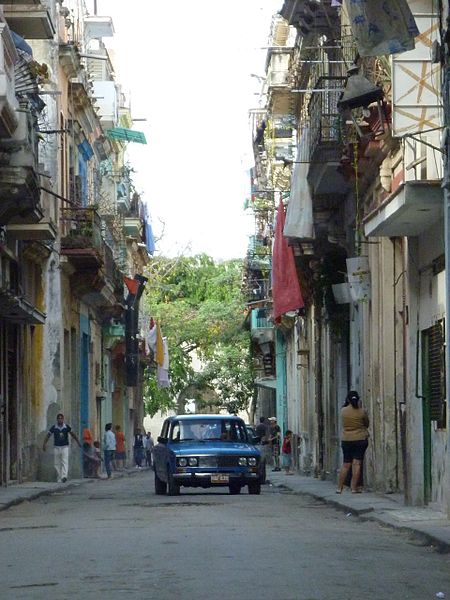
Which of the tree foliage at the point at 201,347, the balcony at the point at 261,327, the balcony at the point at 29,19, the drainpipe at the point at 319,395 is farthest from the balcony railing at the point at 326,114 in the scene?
the tree foliage at the point at 201,347

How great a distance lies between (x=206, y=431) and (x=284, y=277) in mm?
9258

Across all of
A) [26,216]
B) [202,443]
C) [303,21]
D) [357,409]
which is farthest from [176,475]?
[303,21]

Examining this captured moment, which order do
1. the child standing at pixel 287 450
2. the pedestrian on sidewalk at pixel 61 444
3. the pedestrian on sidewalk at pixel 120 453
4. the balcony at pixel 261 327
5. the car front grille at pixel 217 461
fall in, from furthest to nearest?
the balcony at pixel 261 327 < the pedestrian on sidewalk at pixel 120 453 < the child standing at pixel 287 450 < the pedestrian on sidewalk at pixel 61 444 < the car front grille at pixel 217 461

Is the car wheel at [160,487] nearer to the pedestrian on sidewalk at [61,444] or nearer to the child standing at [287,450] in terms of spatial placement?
the pedestrian on sidewalk at [61,444]

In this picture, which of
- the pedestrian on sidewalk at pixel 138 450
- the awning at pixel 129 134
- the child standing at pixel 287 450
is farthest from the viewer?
the pedestrian on sidewalk at pixel 138 450

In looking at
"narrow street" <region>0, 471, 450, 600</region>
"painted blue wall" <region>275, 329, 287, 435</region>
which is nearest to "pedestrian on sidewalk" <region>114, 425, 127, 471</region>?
"painted blue wall" <region>275, 329, 287, 435</region>

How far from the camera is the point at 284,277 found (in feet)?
121

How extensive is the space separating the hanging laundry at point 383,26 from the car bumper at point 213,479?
35.5 ft

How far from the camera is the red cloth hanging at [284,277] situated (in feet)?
119

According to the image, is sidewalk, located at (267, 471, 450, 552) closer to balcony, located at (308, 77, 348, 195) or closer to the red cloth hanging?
balcony, located at (308, 77, 348, 195)

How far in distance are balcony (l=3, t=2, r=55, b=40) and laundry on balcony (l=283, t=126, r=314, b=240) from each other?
5425mm

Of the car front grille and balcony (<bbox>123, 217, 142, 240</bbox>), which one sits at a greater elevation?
balcony (<bbox>123, 217, 142, 240</bbox>)

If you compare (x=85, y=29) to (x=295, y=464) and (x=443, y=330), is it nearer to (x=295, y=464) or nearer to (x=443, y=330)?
(x=295, y=464)

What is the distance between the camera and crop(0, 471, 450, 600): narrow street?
1070 cm
